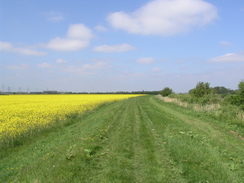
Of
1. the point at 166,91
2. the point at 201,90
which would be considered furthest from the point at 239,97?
the point at 166,91

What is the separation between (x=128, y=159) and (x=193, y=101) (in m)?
24.5

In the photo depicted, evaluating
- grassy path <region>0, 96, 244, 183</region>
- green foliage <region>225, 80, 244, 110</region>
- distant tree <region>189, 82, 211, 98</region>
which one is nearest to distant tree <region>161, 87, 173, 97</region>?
distant tree <region>189, 82, 211, 98</region>

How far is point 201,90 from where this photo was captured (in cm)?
2906

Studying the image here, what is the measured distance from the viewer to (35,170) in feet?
18.5

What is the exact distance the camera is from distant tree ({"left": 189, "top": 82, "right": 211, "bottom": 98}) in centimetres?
2886

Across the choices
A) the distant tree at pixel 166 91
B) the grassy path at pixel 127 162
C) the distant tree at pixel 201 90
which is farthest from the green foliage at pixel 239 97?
the distant tree at pixel 166 91

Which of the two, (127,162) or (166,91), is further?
(166,91)

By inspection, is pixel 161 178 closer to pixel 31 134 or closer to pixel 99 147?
pixel 99 147

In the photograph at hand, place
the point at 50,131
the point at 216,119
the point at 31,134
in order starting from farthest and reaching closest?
1. the point at 216,119
2. the point at 50,131
3. the point at 31,134

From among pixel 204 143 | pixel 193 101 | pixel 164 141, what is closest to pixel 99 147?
pixel 164 141

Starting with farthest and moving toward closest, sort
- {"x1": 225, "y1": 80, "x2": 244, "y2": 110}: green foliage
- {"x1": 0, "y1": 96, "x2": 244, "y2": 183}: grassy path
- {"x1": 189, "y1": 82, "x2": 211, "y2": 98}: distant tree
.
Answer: {"x1": 189, "y1": 82, "x2": 211, "y2": 98}: distant tree < {"x1": 225, "y1": 80, "x2": 244, "y2": 110}: green foliage < {"x1": 0, "y1": 96, "x2": 244, "y2": 183}: grassy path

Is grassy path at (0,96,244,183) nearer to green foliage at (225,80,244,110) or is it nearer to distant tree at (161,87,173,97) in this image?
green foliage at (225,80,244,110)

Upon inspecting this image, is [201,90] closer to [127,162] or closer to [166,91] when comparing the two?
[127,162]

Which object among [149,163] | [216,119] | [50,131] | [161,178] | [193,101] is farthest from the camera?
[193,101]
